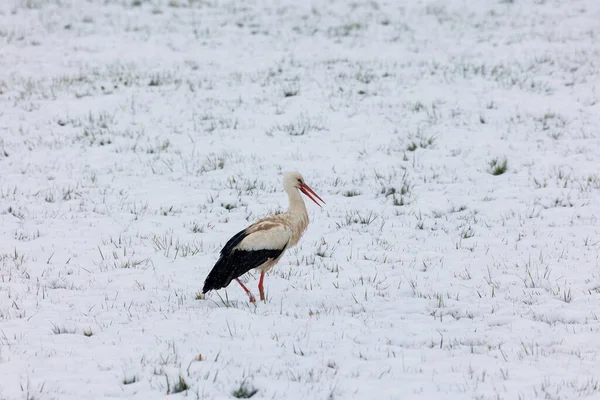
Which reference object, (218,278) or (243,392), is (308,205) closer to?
(218,278)

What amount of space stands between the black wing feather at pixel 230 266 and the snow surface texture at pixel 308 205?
291mm

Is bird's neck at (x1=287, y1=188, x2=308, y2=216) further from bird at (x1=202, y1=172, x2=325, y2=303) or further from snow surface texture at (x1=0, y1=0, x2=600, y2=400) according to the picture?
snow surface texture at (x1=0, y1=0, x2=600, y2=400)

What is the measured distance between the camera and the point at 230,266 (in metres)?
6.25

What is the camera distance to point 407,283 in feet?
23.0

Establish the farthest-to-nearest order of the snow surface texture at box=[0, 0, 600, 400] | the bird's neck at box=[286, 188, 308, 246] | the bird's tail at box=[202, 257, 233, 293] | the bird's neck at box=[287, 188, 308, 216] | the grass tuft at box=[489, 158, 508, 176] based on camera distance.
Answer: the grass tuft at box=[489, 158, 508, 176], the bird's neck at box=[287, 188, 308, 216], the bird's neck at box=[286, 188, 308, 246], the bird's tail at box=[202, 257, 233, 293], the snow surface texture at box=[0, 0, 600, 400]

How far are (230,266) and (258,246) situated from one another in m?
0.34

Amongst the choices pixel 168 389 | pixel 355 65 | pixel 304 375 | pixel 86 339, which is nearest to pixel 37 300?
pixel 86 339

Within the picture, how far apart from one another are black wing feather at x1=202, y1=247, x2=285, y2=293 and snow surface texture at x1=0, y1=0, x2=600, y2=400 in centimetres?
29

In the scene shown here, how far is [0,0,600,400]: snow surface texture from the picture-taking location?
5.08 m

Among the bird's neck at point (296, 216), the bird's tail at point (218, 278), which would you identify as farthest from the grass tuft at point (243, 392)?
the bird's neck at point (296, 216)

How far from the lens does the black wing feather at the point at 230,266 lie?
621 cm

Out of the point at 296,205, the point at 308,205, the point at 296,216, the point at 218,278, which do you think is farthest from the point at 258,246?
the point at 308,205

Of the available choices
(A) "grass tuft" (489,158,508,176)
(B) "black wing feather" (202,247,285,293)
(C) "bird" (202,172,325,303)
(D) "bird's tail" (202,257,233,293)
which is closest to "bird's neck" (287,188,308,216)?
→ (C) "bird" (202,172,325,303)

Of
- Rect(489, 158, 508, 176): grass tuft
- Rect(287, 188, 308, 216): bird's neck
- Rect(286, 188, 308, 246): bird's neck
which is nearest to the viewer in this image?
Rect(286, 188, 308, 246): bird's neck
